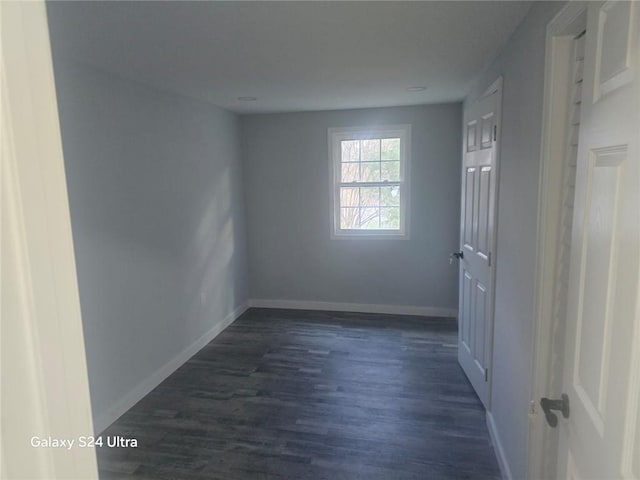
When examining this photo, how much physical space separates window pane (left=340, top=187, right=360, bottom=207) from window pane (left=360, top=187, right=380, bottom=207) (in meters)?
0.06

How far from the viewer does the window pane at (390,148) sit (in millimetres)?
4406

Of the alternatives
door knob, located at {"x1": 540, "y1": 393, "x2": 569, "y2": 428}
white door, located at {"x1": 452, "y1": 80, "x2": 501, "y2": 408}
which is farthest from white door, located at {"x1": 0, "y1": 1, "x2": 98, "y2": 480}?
white door, located at {"x1": 452, "y1": 80, "x2": 501, "y2": 408}

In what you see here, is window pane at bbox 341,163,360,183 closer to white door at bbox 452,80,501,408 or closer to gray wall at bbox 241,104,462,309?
gray wall at bbox 241,104,462,309

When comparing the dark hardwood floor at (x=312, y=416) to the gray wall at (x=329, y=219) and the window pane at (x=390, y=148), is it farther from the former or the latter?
the window pane at (x=390, y=148)

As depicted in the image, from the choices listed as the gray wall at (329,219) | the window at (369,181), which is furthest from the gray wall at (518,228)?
the window at (369,181)

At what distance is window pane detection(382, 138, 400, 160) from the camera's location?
441cm

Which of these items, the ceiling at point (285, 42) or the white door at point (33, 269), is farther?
the ceiling at point (285, 42)

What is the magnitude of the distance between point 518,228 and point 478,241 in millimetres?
851

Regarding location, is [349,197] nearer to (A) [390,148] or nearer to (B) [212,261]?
(A) [390,148]

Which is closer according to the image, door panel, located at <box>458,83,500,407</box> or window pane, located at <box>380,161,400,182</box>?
door panel, located at <box>458,83,500,407</box>

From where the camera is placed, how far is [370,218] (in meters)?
4.62

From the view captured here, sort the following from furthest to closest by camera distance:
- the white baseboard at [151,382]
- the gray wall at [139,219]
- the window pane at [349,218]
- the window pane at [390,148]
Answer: the window pane at [349,218]
the window pane at [390,148]
the white baseboard at [151,382]
the gray wall at [139,219]

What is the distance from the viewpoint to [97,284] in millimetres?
2521

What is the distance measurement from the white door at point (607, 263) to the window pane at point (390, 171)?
11.7 ft
